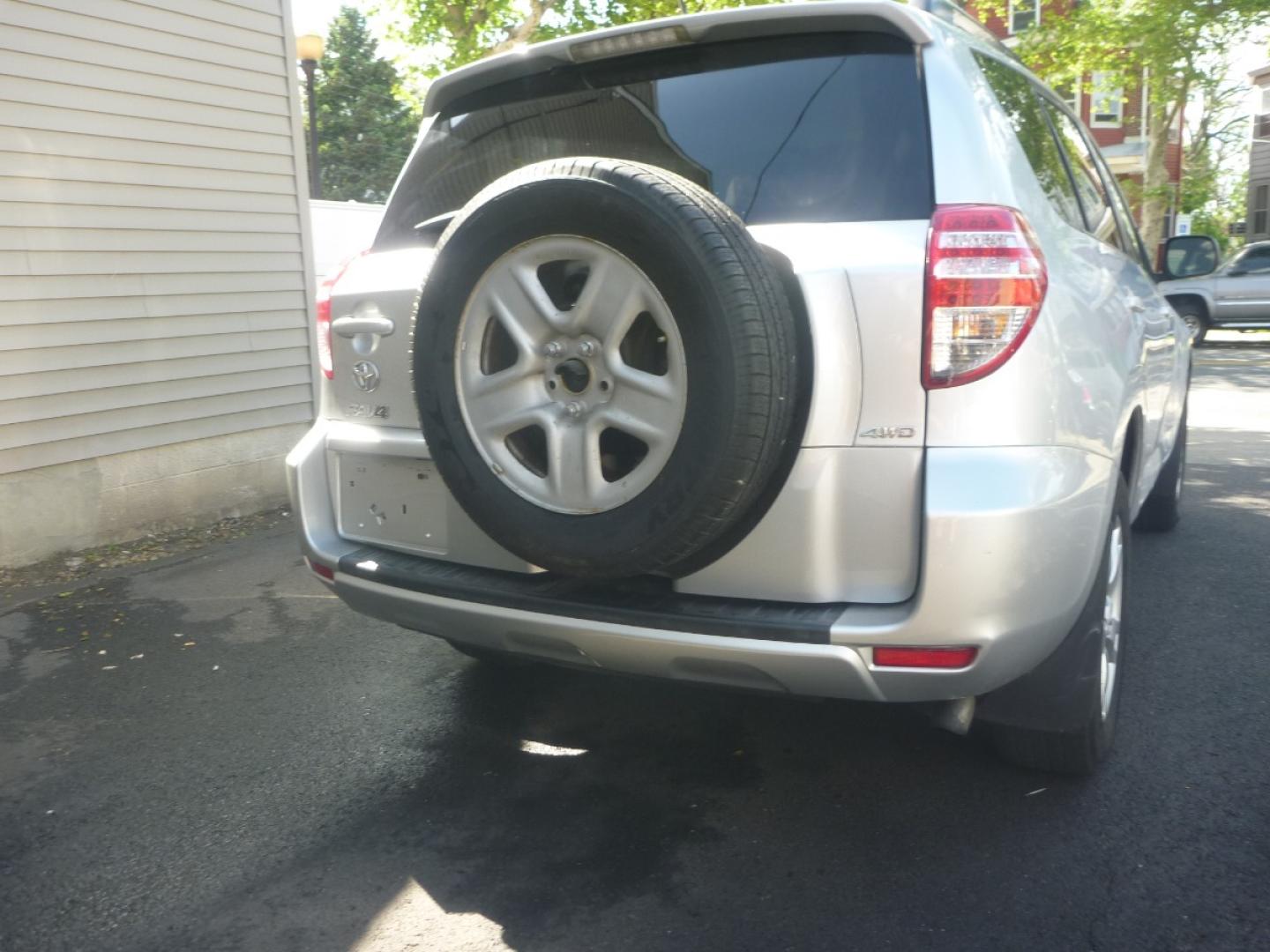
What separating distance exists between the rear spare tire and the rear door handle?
1.11ft

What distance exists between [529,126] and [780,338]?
1.20 meters

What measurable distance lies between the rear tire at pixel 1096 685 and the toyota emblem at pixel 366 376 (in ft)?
5.96

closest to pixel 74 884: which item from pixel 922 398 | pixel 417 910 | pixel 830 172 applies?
pixel 417 910

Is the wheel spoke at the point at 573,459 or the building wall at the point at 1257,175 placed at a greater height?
the building wall at the point at 1257,175

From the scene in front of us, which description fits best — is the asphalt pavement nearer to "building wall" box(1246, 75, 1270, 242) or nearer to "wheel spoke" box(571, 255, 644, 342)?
"wheel spoke" box(571, 255, 644, 342)

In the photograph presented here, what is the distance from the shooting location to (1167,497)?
573cm

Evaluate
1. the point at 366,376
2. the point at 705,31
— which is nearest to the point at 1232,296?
the point at 705,31

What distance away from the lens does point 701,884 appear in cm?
259

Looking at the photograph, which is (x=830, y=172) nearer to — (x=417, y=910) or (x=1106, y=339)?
(x=1106, y=339)

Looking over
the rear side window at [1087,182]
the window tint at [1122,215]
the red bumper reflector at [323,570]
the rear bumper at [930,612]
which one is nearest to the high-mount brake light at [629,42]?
the rear bumper at [930,612]

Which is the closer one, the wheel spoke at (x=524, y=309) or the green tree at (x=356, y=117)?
the wheel spoke at (x=524, y=309)

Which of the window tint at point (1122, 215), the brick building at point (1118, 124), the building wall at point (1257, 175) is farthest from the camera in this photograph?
the building wall at point (1257, 175)

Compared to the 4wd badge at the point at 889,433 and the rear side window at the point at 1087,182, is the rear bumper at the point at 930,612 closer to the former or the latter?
the 4wd badge at the point at 889,433

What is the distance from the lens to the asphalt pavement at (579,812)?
246 centimetres
